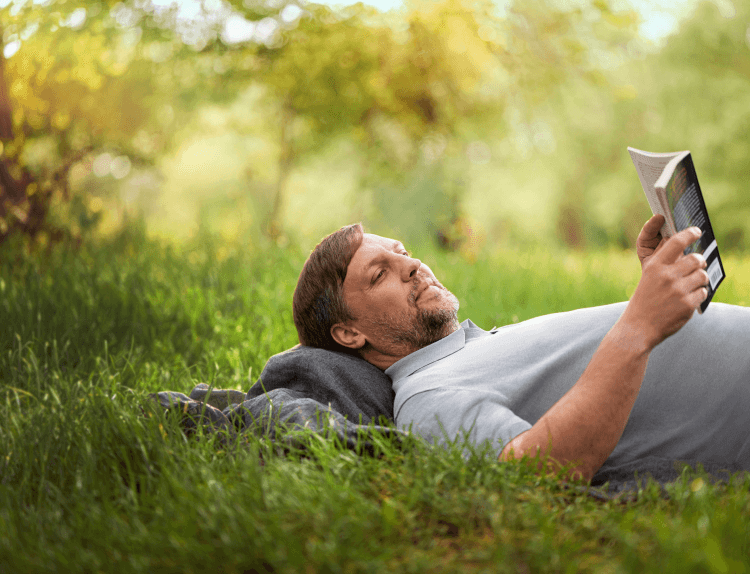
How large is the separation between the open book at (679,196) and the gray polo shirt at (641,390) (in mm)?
233

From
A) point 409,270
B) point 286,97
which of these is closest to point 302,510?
point 409,270

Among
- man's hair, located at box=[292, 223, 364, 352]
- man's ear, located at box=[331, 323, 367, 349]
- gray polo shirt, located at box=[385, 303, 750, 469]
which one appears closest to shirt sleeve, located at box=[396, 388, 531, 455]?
gray polo shirt, located at box=[385, 303, 750, 469]

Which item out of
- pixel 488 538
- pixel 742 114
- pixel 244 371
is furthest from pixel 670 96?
pixel 488 538

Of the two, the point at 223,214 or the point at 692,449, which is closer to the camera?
the point at 692,449

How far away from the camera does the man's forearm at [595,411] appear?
188 cm

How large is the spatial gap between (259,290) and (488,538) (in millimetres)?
4380

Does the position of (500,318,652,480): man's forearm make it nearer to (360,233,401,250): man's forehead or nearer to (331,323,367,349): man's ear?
(331,323,367,349): man's ear

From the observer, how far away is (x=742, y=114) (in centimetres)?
2003

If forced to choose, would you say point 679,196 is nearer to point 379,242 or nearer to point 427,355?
point 427,355

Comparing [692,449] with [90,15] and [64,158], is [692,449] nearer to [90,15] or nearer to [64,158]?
[64,158]

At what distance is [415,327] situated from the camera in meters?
2.62

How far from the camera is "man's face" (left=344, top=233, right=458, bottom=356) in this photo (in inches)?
104

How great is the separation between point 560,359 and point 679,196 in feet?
2.20

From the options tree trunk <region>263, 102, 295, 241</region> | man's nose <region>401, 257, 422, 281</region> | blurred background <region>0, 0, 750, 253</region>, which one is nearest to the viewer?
man's nose <region>401, 257, 422, 281</region>
